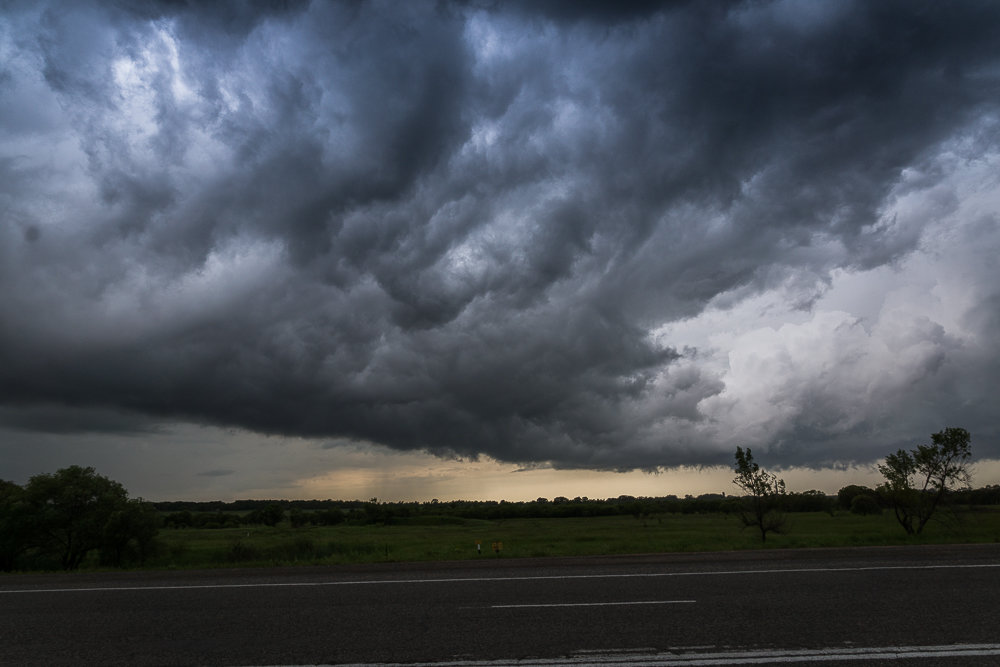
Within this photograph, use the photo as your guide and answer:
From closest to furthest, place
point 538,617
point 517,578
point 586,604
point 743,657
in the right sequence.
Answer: point 743,657, point 538,617, point 586,604, point 517,578

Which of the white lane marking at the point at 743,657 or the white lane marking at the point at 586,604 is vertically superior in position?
the white lane marking at the point at 586,604

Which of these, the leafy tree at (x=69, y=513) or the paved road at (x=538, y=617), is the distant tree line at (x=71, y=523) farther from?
the paved road at (x=538, y=617)

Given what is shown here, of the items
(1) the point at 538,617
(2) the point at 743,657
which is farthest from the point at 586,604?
(2) the point at 743,657

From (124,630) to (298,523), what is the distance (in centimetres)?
12704

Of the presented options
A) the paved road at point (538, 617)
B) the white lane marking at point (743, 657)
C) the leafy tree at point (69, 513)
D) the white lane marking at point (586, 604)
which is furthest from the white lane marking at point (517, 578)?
the leafy tree at point (69, 513)

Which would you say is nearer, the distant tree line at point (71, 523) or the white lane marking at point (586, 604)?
the white lane marking at point (586, 604)

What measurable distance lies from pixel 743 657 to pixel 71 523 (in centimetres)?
4218

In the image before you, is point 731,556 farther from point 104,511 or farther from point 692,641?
point 104,511

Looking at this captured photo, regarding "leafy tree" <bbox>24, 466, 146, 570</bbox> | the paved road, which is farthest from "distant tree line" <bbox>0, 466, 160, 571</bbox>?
the paved road

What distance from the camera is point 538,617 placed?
9.91m

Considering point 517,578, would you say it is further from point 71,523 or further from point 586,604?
point 71,523

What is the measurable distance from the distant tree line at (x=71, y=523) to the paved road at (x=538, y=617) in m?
24.7

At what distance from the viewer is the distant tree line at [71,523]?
3628 centimetres

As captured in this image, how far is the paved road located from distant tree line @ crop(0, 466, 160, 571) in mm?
24745
